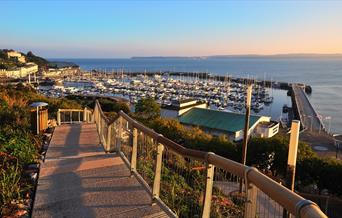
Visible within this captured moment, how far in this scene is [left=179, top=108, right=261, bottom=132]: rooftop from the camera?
36.3 meters

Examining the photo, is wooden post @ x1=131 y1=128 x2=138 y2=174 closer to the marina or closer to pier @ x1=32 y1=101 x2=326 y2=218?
pier @ x1=32 y1=101 x2=326 y2=218

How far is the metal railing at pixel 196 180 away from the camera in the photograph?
7.41 ft

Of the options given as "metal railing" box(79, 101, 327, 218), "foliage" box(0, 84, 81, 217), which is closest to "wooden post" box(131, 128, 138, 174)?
"metal railing" box(79, 101, 327, 218)

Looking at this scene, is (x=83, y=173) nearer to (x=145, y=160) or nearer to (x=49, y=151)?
(x=145, y=160)

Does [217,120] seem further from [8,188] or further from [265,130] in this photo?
[8,188]

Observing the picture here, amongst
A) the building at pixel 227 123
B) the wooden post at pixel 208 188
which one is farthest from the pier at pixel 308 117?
the wooden post at pixel 208 188

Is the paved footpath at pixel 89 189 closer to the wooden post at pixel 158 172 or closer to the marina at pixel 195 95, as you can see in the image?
the wooden post at pixel 158 172

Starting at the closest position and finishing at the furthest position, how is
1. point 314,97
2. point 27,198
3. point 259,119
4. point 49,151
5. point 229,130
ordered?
point 27,198 < point 49,151 < point 229,130 < point 259,119 < point 314,97

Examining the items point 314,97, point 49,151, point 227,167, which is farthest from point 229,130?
point 314,97

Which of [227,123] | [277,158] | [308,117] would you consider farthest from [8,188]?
[308,117]

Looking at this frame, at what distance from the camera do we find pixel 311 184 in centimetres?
1655

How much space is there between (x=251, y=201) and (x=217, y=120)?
3570 cm

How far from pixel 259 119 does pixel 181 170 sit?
1420 inches

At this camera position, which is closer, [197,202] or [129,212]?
[129,212]
